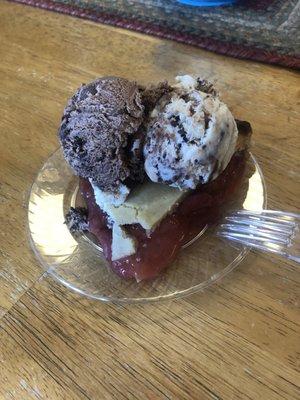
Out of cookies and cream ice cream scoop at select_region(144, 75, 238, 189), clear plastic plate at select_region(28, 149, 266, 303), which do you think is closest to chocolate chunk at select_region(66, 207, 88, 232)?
clear plastic plate at select_region(28, 149, 266, 303)

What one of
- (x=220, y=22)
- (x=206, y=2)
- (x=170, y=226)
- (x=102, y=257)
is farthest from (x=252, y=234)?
(x=206, y=2)

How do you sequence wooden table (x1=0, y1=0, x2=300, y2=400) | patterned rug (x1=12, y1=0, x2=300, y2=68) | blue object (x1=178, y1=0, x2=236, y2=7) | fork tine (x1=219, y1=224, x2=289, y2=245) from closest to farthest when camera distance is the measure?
wooden table (x1=0, y1=0, x2=300, y2=400)
fork tine (x1=219, y1=224, x2=289, y2=245)
patterned rug (x1=12, y1=0, x2=300, y2=68)
blue object (x1=178, y1=0, x2=236, y2=7)

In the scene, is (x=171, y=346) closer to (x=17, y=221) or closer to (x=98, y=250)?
(x=98, y=250)

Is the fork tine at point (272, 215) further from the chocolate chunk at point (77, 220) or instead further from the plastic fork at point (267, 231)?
the chocolate chunk at point (77, 220)

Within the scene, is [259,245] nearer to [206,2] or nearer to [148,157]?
[148,157]

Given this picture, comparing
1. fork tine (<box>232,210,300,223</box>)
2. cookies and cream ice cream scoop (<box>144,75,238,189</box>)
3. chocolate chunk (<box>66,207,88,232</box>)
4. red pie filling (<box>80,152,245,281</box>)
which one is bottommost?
chocolate chunk (<box>66,207,88,232</box>)

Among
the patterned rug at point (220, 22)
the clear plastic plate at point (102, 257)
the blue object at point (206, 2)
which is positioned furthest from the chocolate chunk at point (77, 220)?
the blue object at point (206, 2)

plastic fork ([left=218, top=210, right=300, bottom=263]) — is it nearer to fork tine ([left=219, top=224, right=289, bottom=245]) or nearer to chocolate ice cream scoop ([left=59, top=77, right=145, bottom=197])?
fork tine ([left=219, top=224, right=289, bottom=245])
